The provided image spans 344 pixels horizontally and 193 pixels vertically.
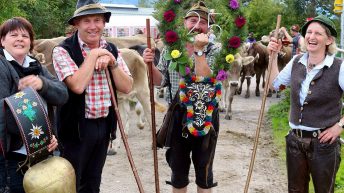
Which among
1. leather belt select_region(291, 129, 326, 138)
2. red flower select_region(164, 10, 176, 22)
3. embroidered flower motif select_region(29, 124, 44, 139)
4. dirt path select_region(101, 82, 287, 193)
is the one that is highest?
red flower select_region(164, 10, 176, 22)

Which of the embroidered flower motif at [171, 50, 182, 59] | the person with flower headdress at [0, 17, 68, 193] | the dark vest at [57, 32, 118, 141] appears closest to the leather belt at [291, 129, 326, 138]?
the embroidered flower motif at [171, 50, 182, 59]

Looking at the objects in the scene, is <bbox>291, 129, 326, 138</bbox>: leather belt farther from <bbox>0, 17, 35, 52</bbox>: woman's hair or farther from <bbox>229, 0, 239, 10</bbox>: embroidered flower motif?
<bbox>0, 17, 35, 52</bbox>: woman's hair

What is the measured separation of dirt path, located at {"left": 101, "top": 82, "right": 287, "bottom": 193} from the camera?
635 centimetres

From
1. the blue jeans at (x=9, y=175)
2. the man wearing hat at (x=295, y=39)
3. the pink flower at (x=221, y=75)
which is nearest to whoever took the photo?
the blue jeans at (x=9, y=175)

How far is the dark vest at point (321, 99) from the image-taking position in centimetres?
388

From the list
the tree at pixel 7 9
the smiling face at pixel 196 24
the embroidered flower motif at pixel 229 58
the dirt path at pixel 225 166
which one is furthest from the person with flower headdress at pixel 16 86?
the tree at pixel 7 9

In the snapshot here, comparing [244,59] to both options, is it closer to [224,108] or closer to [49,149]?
[224,108]

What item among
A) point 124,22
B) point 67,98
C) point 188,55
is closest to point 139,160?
point 188,55

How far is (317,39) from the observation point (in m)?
3.90

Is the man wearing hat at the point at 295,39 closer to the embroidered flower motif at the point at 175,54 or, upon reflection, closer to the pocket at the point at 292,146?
the pocket at the point at 292,146

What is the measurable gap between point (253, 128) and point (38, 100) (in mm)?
7534

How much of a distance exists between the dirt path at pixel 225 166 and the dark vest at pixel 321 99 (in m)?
2.41

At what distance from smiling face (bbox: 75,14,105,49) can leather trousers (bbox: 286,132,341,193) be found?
1868 mm

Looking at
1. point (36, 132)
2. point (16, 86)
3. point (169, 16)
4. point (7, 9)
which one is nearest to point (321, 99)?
point (169, 16)
